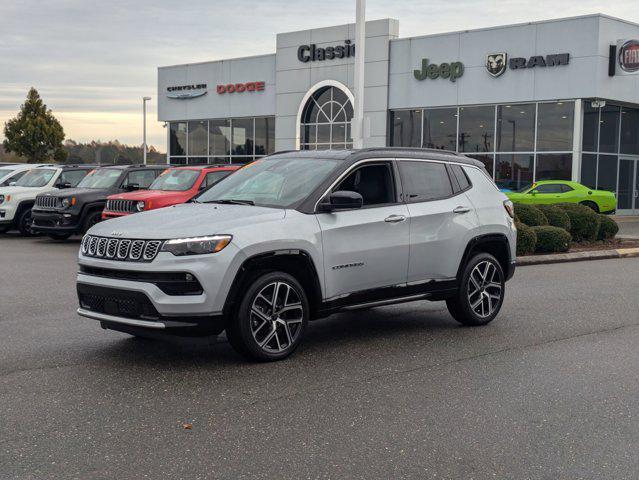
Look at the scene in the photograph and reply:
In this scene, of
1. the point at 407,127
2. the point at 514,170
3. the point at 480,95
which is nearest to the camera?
the point at 514,170

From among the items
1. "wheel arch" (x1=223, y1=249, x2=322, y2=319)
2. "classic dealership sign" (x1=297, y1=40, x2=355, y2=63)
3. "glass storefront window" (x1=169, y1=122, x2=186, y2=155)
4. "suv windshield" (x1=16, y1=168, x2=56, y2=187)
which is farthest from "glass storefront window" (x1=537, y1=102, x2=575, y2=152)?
"wheel arch" (x1=223, y1=249, x2=322, y2=319)

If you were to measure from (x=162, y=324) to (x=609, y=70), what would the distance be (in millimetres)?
27065

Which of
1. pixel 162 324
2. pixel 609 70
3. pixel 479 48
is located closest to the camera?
pixel 162 324

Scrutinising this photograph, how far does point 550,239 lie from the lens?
53.8 feet

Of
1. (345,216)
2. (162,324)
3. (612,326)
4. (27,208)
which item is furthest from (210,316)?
(27,208)

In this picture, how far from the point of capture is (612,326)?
346 inches

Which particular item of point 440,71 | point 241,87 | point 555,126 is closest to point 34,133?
point 241,87

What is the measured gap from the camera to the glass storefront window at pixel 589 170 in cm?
3056

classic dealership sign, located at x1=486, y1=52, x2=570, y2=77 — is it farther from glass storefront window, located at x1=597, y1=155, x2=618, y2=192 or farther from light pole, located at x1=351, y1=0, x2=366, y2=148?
light pole, located at x1=351, y1=0, x2=366, y2=148

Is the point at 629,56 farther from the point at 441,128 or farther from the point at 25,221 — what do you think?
the point at 25,221

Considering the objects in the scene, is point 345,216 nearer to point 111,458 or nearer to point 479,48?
point 111,458

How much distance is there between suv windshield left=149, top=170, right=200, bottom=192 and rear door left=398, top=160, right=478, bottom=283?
29.1ft

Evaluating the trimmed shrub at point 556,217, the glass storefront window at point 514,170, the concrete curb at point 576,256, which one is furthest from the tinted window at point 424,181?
the glass storefront window at point 514,170

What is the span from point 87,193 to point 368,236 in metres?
11.7
